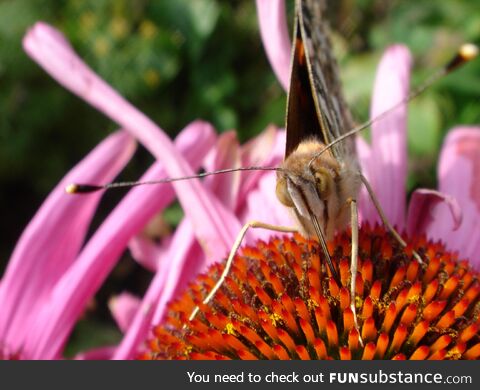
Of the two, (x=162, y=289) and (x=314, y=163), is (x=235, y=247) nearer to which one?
(x=314, y=163)

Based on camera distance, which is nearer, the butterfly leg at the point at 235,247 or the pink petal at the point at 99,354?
the butterfly leg at the point at 235,247

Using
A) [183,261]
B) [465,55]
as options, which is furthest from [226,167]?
[465,55]

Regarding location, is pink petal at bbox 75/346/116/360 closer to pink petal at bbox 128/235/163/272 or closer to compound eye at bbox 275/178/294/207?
pink petal at bbox 128/235/163/272

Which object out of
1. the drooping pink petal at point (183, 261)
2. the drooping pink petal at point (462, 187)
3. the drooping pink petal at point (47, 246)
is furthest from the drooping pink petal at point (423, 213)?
the drooping pink petal at point (47, 246)

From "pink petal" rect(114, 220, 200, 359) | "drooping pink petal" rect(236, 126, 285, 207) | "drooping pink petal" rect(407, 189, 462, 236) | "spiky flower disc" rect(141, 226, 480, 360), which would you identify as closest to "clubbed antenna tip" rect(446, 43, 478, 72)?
"spiky flower disc" rect(141, 226, 480, 360)

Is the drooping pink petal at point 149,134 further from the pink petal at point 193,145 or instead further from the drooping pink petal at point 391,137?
the drooping pink petal at point 391,137

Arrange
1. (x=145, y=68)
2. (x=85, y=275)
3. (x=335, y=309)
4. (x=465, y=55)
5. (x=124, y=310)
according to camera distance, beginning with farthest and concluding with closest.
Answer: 1. (x=145, y=68)
2. (x=124, y=310)
3. (x=85, y=275)
4. (x=335, y=309)
5. (x=465, y=55)

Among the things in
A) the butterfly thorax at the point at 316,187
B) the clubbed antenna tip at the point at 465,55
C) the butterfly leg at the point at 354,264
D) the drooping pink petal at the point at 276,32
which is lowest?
the butterfly leg at the point at 354,264
